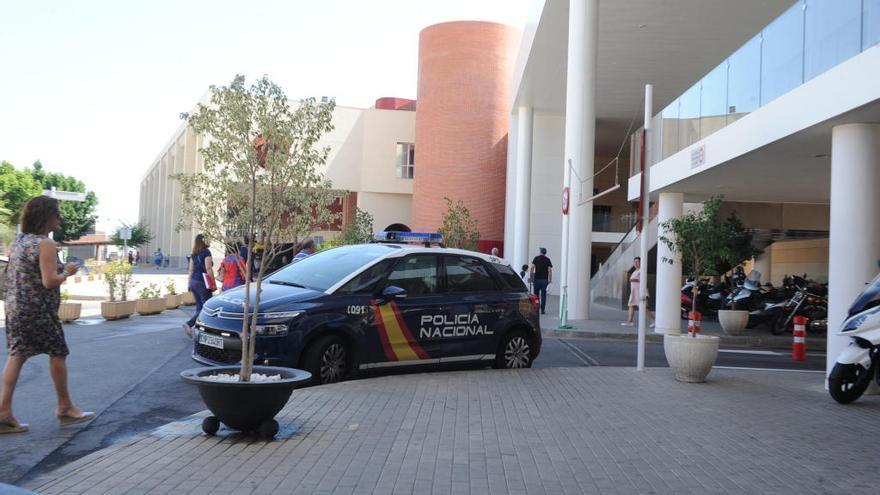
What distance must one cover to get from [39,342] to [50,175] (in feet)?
295

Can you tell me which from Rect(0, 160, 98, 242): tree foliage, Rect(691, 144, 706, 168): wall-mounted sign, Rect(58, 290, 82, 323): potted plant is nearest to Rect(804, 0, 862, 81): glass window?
Rect(691, 144, 706, 168): wall-mounted sign

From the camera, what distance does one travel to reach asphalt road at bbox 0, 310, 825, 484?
244 inches

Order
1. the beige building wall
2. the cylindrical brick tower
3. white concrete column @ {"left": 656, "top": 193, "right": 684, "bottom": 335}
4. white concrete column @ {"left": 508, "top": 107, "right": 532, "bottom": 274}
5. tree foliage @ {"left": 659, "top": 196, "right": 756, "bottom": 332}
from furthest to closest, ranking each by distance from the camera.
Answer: the beige building wall
the cylindrical brick tower
white concrete column @ {"left": 508, "top": 107, "right": 532, "bottom": 274}
white concrete column @ {"left": 656, "top": 193, "right": 684, "bottom": 335}
tree foliage @ {"left": 659, "top": 196, "right": 756, "bottom": 332}

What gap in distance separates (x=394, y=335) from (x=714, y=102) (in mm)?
8929

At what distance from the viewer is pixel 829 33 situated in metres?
11.0

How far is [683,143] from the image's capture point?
16.9m

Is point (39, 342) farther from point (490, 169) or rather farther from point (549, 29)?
point (490, 169)

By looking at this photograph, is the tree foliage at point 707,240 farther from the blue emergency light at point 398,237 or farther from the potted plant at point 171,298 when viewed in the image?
the potted plant at point 171,298

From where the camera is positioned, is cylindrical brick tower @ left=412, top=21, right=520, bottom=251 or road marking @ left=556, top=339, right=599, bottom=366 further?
cylindrical brick tower @ left=412, top=21, right=520, bottom=251

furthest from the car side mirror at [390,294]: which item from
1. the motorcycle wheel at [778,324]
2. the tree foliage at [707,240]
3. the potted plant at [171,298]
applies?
the motorcycle wheel at [778,324]

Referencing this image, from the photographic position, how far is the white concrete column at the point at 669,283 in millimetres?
18875

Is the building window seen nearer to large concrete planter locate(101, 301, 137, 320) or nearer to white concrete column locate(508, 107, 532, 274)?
white concrete column locate(508, 107, 532, 274)

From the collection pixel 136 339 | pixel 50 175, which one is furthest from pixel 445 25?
pixel 50 175

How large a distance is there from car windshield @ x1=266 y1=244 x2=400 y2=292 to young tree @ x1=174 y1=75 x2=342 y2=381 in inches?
86.6
